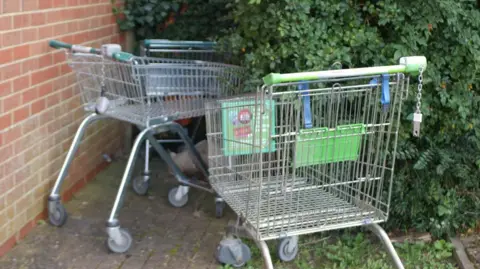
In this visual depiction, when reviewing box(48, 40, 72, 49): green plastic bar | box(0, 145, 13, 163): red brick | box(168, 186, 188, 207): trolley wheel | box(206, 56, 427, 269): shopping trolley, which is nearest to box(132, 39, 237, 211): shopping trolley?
box(168, 186, 188, 207): trolley wheel

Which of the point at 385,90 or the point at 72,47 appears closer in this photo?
the point at 385,90

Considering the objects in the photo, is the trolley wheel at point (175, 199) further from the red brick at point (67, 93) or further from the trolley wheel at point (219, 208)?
the red brick at point (67, 93)

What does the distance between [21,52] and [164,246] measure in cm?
157

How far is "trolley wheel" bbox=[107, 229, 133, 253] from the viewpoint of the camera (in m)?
4.00

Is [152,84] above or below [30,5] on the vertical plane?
below

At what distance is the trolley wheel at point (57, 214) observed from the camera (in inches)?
172

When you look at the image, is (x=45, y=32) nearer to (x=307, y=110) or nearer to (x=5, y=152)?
(x=5, y=152)

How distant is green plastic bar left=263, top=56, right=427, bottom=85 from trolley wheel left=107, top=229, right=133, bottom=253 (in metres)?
1.63

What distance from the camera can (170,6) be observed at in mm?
5766

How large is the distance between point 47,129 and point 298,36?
1.91 meters

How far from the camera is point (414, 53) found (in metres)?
3.98

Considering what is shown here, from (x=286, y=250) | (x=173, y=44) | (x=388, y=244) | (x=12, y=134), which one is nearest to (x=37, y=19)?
(x=12, y=134)

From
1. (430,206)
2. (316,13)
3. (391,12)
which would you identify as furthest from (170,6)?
(430,206)

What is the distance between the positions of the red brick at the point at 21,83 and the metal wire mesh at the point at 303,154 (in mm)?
1250
